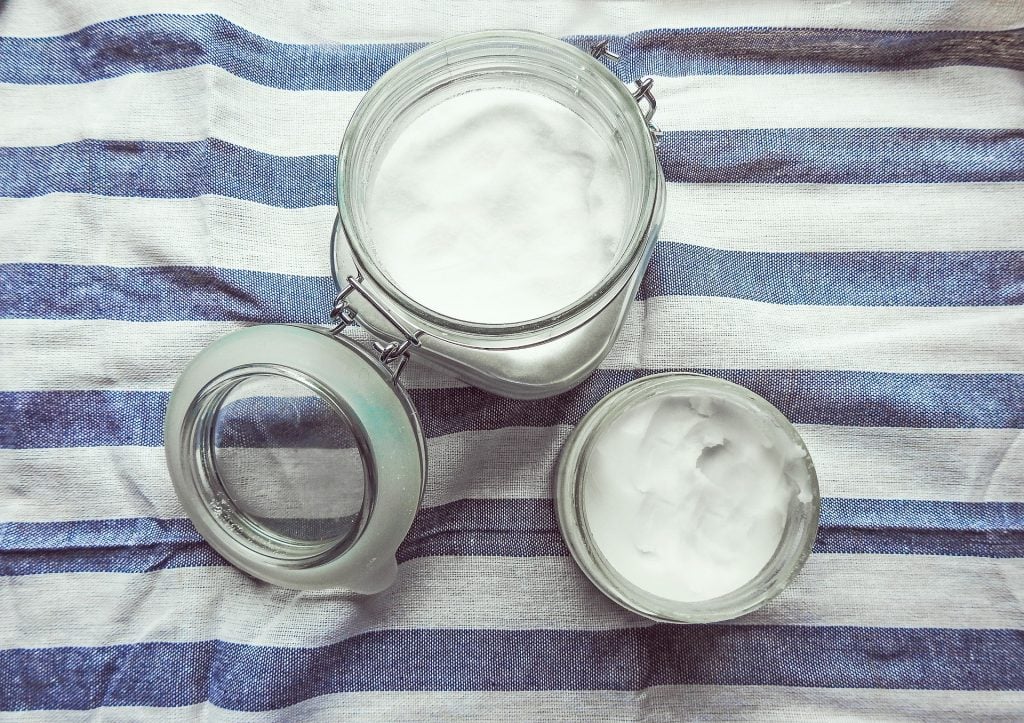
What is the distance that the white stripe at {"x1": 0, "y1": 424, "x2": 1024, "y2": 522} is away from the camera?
0.53 meters

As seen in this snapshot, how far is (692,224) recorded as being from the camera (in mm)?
541

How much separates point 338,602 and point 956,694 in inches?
15.2

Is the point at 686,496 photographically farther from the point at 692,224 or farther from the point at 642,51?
the point at 642,51

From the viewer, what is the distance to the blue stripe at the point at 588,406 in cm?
53

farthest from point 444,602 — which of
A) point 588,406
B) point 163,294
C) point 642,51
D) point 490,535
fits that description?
point 642,51

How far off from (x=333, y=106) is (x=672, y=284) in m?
0.24

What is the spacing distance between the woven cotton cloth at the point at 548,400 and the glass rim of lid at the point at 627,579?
44mm

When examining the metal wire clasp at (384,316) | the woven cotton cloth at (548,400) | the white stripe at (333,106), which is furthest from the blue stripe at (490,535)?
the white stripe at (333,106)

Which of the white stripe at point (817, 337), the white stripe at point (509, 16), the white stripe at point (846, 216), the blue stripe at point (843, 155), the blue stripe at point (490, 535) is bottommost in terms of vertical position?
the blue stripe at point (490, 535)

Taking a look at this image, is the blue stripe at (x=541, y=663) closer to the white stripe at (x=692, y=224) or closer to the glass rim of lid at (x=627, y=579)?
the glass rim of lid at (x=627, y=579)

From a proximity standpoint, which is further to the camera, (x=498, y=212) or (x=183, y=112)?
(x=183, y=112)

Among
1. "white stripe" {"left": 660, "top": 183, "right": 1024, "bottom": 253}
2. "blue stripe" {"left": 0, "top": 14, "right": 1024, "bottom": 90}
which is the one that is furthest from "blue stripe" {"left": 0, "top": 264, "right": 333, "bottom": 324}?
"white stripe" {"left": 660, "top": 183, "right": 1024, "bottom": 253}

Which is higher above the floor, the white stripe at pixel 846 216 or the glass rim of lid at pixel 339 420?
the white stripe at pixel 846 216

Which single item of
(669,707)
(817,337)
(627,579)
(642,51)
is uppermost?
(642,51)
